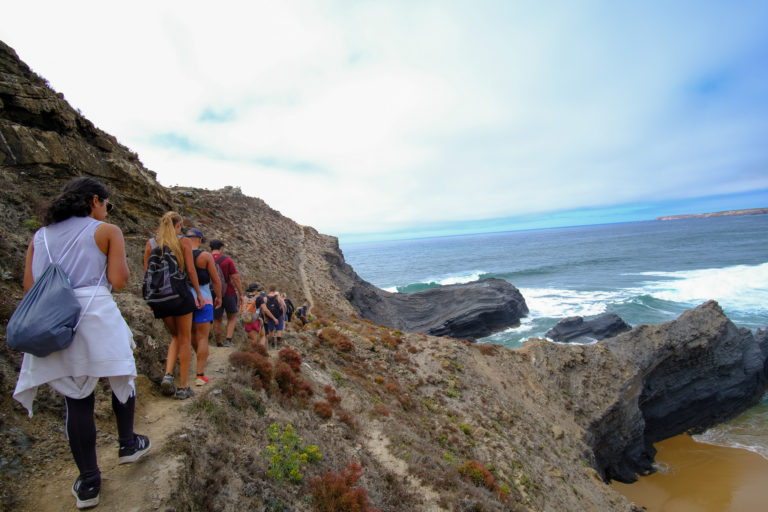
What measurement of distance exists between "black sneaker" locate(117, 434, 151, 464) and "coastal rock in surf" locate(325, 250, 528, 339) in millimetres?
29108

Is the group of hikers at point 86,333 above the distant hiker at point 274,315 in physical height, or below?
above

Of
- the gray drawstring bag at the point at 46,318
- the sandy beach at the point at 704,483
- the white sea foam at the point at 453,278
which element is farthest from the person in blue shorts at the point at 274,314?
the white sea foam at the point at 453,278

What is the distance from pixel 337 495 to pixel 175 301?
3997 mm

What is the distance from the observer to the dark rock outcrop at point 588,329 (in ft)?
107

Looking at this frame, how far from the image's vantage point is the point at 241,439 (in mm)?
5938

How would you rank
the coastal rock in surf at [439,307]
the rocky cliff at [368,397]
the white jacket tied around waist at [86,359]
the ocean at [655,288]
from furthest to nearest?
1. the coastal rock in surf at [439,307]
2. the ocean at [655,288]
3. the rocky cliff at [368,397]
4. the white jacket tied around waist at [86,359]

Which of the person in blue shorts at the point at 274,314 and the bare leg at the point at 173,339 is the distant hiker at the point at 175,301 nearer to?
the bare leg at the point at 173,339

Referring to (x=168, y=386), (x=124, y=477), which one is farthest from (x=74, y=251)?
(x=168, y=386)

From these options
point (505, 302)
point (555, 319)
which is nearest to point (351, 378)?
point (505, 302)

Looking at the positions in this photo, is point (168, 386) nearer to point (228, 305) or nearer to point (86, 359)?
point (86, 359)

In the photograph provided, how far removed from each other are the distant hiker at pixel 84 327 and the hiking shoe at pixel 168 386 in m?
2.31

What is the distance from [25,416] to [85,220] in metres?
3.11

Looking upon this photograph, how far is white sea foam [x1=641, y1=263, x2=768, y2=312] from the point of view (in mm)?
42316

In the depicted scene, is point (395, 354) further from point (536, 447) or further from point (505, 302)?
point (505, 302)
